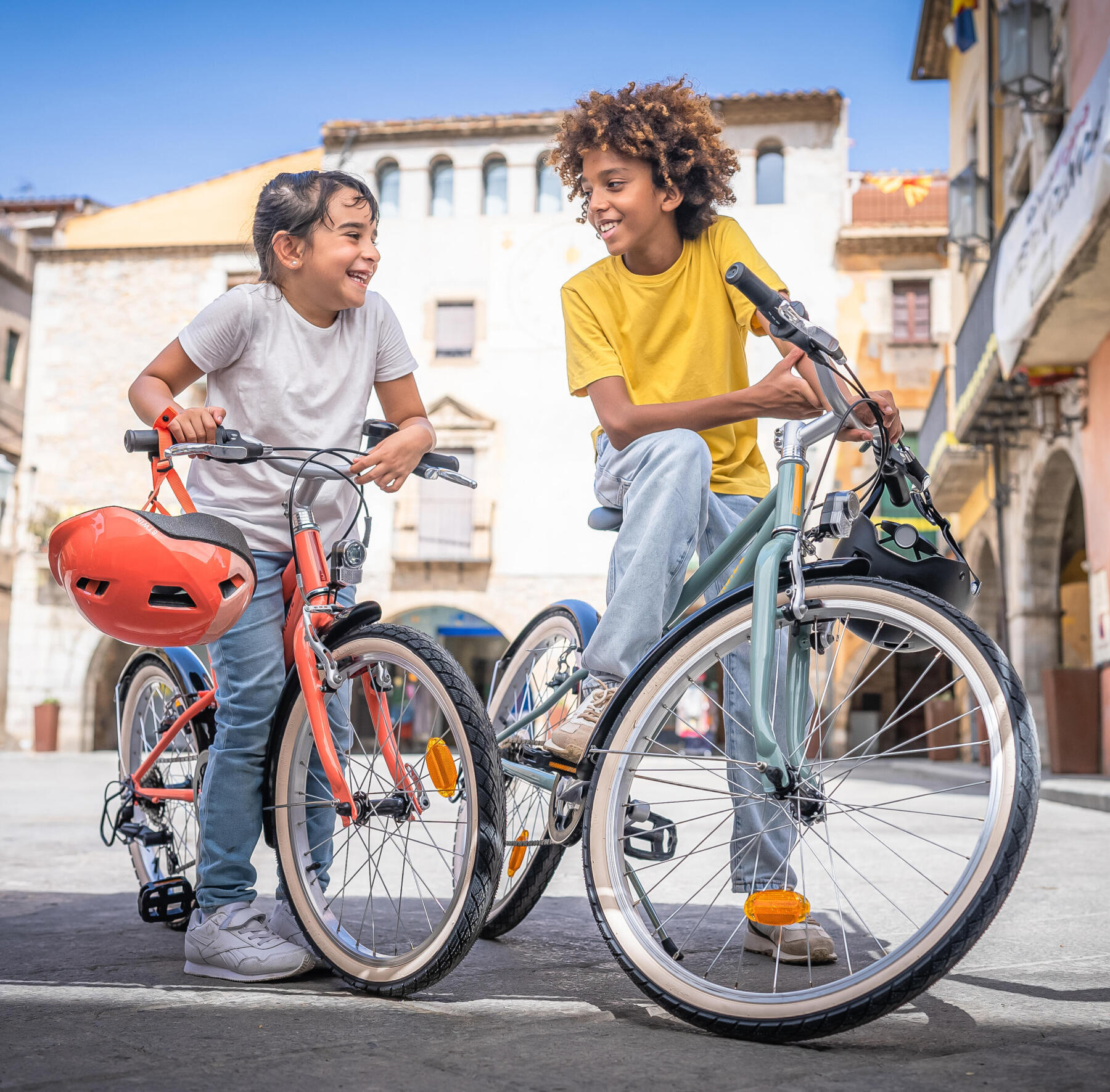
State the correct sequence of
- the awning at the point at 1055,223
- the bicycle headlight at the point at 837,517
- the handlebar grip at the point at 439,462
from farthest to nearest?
the awning at the point at 1055,223
the handlebar grip at the point at 439,462
the bicycle headlight at the point at 837,517

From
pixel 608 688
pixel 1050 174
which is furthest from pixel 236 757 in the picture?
pixel 1050 174

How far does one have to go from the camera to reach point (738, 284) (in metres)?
2.31

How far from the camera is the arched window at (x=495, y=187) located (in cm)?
2736

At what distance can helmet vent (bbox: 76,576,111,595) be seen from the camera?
2.47 metres

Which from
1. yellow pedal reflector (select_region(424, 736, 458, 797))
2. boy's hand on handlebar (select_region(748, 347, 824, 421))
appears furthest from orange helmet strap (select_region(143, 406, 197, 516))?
boy's hand on handlebar (select_region(748, 347, 824, 421))

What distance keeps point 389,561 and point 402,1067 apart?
24421mm

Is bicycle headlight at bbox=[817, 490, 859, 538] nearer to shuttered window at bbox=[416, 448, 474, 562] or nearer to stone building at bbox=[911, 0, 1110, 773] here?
stone building at bbox=[911, 0, 1110, 773]

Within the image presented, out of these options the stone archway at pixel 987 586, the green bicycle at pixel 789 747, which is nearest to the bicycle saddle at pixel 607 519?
the green bicycle at pixel 789 747

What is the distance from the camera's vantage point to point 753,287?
7.56 ft

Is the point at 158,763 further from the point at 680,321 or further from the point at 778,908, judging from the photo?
the point at 778,908

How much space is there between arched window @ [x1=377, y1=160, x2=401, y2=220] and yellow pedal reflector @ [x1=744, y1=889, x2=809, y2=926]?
26742 millimetres

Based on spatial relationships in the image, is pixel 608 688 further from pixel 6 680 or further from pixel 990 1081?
pixel 6 680

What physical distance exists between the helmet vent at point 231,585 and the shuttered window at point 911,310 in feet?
80.6

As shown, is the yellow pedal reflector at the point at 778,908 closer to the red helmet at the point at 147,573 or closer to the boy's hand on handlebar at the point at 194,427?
the red helmet at the point at 147,573
